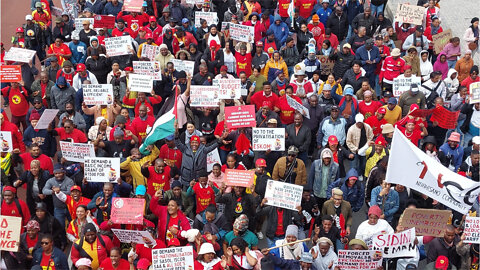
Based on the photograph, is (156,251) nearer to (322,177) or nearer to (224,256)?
(224,256)

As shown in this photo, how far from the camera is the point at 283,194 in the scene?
38.9 feet

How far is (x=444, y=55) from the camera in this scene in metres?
16.8

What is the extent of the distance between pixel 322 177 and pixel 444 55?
5828 millimetres

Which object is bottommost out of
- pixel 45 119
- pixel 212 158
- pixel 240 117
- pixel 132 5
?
pixel 212 158

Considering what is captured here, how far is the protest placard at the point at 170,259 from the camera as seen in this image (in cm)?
1023

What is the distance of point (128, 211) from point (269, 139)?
332cm

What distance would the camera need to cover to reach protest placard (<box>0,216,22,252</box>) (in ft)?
35.4

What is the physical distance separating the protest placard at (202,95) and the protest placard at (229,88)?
0.21 metres

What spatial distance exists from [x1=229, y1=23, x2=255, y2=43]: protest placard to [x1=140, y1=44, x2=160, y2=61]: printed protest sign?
197cm

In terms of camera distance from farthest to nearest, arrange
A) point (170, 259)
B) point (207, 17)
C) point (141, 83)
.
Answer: point (207, 17)
point (141, 83)
point (170, 259)

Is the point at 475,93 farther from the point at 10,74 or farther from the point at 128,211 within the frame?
the point at 10,74

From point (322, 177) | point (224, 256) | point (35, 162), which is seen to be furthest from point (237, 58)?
point (224, 256)

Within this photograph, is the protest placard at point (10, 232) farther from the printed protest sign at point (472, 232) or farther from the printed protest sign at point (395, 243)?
the printed protest sign at point (472, 232)

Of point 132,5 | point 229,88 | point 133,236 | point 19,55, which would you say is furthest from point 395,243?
point 132,5
